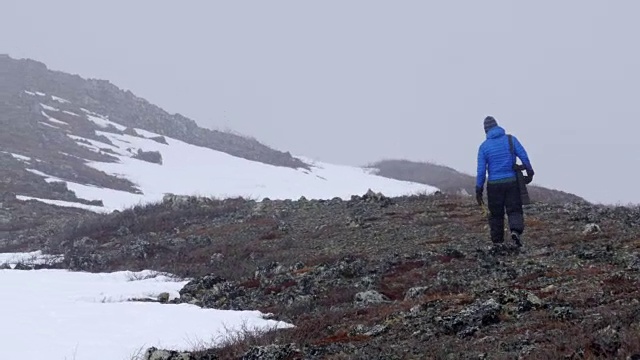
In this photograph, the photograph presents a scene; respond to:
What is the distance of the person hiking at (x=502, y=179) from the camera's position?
502 inches

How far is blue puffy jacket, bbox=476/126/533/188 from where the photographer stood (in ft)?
42.0

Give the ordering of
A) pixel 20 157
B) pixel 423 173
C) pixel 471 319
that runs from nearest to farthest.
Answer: pixel 471 319
pixel 20 157
pixel 423 173

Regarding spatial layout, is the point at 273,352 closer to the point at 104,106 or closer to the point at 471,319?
the point at 471,319

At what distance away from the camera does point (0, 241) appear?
2312cm

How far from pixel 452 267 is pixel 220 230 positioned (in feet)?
33.3

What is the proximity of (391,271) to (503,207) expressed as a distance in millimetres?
2479

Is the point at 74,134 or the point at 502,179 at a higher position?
the point at 502,179

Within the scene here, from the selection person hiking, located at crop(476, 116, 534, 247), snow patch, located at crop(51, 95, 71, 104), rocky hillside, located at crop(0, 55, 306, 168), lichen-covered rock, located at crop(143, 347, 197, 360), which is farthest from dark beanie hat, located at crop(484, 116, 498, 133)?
snow patch, located at crop(51, 95, 71, 104)

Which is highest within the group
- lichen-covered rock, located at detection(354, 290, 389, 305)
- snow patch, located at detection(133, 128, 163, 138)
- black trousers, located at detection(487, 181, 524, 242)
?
black trousers, located at detection(487, 181, 524, 242)

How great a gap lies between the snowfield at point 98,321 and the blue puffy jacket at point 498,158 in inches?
208

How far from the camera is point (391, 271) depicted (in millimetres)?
12742

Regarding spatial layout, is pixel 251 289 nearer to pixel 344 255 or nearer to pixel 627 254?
pixel 344 255

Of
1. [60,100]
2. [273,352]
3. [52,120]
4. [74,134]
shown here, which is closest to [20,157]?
[74,134]

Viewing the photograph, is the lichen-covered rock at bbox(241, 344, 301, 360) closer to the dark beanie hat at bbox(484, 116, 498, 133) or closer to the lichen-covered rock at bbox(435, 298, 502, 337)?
the lichen-covered rock at bbox(435, 298, 502, 337)
